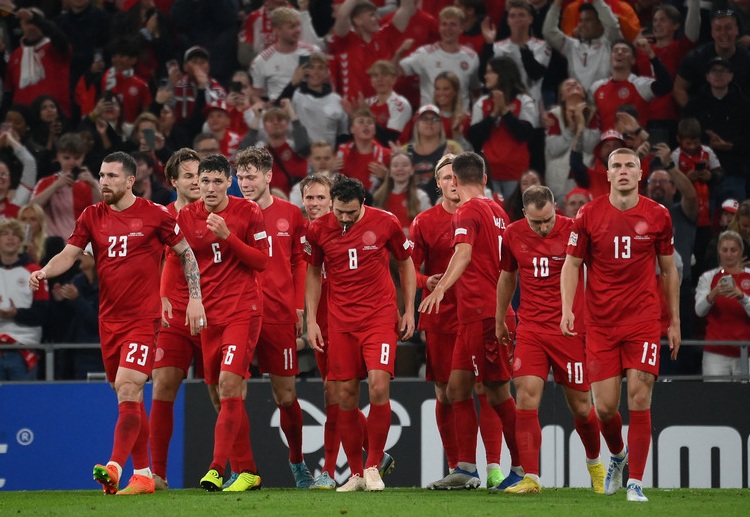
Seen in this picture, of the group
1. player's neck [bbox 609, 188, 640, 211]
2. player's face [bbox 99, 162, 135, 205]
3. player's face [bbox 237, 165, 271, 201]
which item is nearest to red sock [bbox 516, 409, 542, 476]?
player's neck [bbox 609, 188, 640, 211]

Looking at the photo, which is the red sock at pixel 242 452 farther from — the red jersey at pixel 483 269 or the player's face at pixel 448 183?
the player's face at pixel 448 183

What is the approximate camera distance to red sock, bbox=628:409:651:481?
8633mm

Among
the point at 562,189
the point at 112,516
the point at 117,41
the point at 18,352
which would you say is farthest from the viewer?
the point at 117,41

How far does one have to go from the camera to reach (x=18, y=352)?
1258cm

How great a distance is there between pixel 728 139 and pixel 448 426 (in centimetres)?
621

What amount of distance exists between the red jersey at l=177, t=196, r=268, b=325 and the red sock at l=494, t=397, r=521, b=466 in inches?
81.6

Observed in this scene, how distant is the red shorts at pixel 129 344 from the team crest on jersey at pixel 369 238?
1.69m

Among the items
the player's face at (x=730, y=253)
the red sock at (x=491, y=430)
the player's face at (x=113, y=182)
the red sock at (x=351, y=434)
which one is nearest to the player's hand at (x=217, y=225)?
the player's face at (x=113, y=182)

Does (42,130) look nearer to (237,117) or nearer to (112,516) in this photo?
(237,117)

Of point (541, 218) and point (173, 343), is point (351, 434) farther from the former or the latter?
point (541, 218)

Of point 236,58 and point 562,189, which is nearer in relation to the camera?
point 562,189

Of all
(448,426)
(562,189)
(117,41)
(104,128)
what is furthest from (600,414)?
(117,41)

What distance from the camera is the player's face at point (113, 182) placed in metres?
9.38

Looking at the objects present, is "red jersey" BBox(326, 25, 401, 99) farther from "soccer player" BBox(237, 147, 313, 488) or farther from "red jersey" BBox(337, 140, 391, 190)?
"soccer player" BBox(237, 147, 313, 488)
